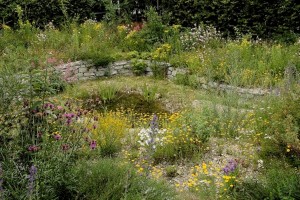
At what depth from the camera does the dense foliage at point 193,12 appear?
33.0ft

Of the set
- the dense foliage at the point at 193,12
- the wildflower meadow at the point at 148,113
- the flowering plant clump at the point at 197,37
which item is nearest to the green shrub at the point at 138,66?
the wildflower meadow at the point at 148,113

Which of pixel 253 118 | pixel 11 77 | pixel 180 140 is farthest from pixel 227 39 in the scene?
pixel 11 77

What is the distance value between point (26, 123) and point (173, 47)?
613 cm

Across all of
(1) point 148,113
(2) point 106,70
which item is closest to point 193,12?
(2) point 106,70

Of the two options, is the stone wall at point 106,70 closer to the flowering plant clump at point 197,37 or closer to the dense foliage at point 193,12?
the flowering plant clump at point 197,37

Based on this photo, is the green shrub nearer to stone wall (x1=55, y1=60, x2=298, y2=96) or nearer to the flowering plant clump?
stone wall (x1=55, y1=60, x2=298, y2=96)

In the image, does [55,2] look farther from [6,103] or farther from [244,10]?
[6,103]

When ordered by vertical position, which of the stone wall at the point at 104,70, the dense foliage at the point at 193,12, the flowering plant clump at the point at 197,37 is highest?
the dense foliage at the point at 193,12

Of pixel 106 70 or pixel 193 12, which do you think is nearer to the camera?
pixel 106 70

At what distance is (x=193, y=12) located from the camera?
36.8 ft

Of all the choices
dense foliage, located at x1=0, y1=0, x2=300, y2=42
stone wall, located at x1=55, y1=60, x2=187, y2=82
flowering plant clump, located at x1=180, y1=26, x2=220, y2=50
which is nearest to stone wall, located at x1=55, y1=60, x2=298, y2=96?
stone wall, located at x1=55, y1=60, x2=187, y2=82

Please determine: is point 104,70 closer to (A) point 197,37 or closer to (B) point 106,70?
(B) point 106,70

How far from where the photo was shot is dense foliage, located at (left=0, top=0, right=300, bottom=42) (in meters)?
10.1

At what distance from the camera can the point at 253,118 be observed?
20.9 ft
